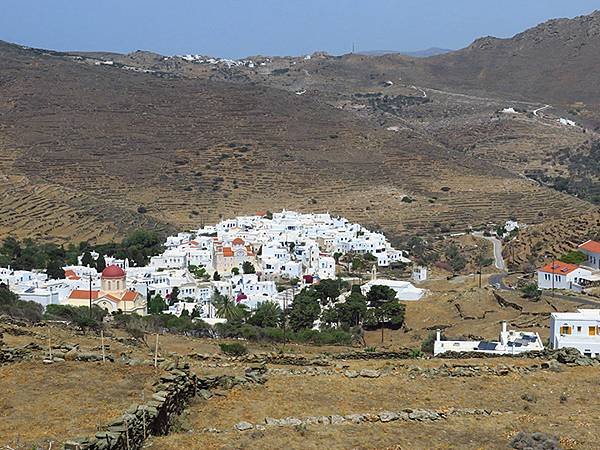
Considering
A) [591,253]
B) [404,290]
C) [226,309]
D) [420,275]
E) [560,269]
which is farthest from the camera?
[420,275]

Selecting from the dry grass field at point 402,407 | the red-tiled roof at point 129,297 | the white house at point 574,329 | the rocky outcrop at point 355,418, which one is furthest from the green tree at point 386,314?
the rocky outcrop at point 355,418

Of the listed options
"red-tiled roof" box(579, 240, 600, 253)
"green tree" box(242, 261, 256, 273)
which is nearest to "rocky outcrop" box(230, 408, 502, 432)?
"green tree" box(242, 261, 256, 273)

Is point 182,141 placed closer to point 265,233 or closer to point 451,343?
point 265,233

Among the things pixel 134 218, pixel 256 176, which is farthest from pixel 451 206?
pixel 134 218

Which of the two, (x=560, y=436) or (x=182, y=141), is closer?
(x=560, y=436)

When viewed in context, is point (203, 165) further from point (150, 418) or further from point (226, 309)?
point (150, 418)

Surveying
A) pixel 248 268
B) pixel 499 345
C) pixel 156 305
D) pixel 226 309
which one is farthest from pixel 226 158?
pixel 499 345

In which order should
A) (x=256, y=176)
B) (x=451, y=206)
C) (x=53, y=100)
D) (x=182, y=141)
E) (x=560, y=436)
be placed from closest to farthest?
1. (x=560, y=436)
2. (x=451, y=206)
3. (x=256, y=176)
4. (x=182, y=141)
5. (x=53, y=100)
